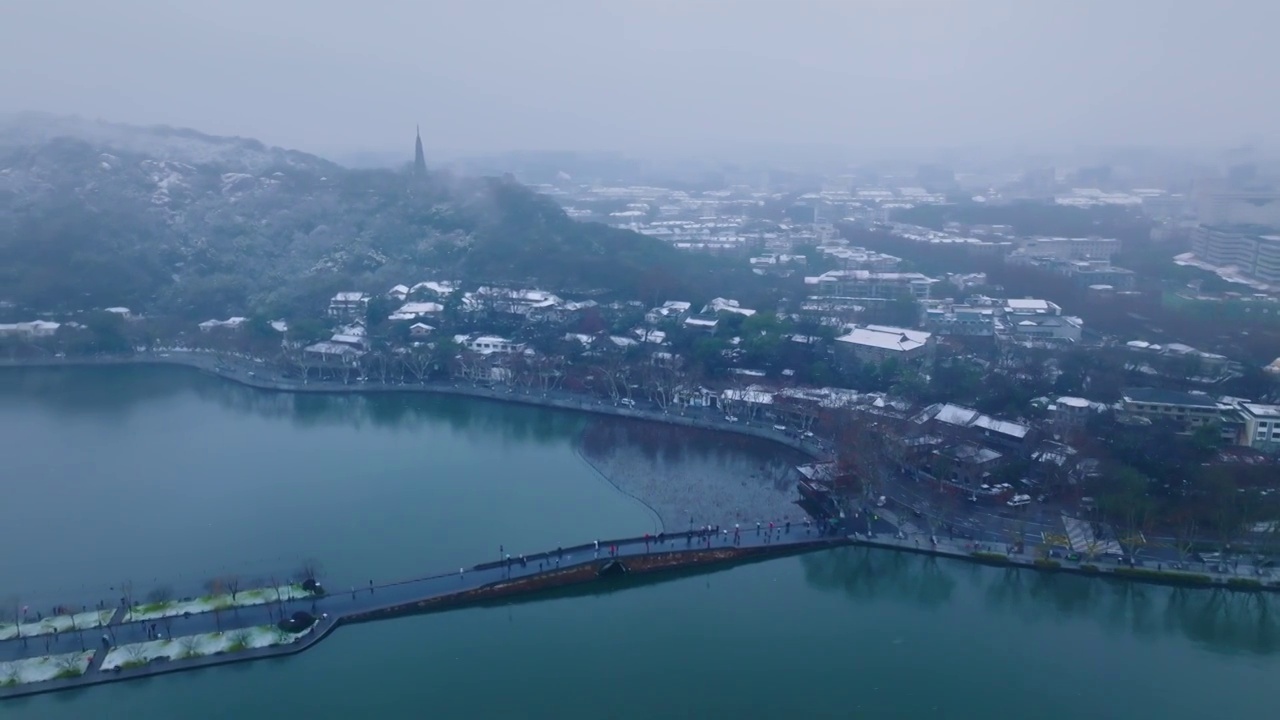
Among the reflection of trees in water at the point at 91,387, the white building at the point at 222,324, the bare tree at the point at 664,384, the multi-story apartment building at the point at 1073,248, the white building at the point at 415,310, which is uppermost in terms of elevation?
the multi-story apartment building at the point at 1073,248

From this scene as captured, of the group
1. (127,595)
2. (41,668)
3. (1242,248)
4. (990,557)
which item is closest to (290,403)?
(127,595)

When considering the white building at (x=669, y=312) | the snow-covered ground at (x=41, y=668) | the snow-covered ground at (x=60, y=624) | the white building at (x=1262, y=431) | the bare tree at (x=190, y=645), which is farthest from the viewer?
the white building at (x=669, y=312)

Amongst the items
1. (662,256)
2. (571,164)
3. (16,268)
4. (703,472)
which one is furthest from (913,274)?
(571,164)

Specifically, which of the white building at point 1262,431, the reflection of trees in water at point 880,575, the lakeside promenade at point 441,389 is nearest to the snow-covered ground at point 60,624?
the reflection of trees in water at point 880,575

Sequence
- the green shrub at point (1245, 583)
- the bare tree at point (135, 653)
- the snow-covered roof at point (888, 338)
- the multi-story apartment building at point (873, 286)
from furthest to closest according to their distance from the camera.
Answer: the multi-story apartment building at point (873, 286)
the snow-covered roof at point (888, 338)
the green shrub at point (1245, 583)
the bare tree at point (135, 653)

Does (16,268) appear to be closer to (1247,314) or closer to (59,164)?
(59,164)

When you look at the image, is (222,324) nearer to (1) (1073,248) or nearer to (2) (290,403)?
(2) (290,403)

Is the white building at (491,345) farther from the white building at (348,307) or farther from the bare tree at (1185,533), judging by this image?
the bare tree at (1185,533)
